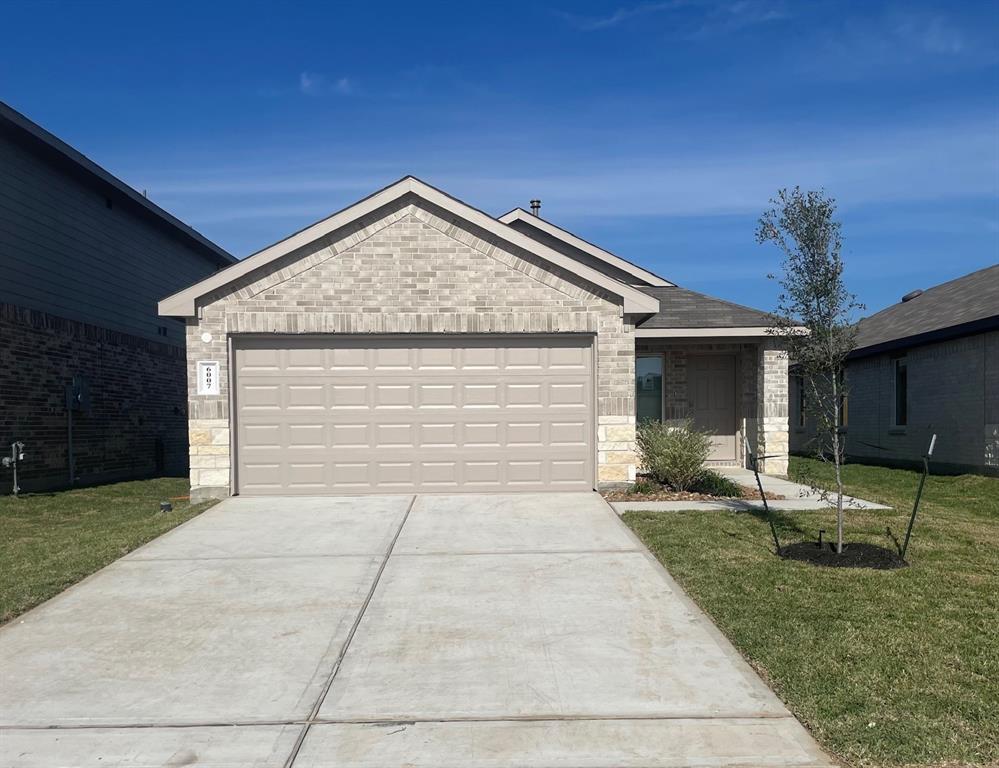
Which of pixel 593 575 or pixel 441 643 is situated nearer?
pixel 441 643

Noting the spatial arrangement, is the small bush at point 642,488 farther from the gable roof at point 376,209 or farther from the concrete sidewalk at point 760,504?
the gable roof at point 376,209

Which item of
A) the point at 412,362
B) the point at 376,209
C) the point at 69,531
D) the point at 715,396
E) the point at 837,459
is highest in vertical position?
the point at 376,209

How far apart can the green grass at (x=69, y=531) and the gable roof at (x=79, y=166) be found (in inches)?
260

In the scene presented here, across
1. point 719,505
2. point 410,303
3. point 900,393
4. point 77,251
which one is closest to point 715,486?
point 719,505

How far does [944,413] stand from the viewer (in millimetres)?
17344

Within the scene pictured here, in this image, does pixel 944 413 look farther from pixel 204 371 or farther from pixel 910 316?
pixel 204 371

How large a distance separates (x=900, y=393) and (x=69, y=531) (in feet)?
59.8

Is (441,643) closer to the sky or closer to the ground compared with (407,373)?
closer to the ground

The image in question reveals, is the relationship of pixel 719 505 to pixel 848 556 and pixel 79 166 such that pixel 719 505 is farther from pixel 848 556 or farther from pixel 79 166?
pixel 79 166

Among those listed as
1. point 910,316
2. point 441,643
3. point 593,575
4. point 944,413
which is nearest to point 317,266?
point 593,575

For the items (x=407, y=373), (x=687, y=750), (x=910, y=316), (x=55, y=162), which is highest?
(x=55, y=162)

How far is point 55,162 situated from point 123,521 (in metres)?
8.90

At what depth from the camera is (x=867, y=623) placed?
5.96 m

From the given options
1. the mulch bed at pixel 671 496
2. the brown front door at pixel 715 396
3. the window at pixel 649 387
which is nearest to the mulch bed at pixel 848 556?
the mulch bed at pixel 671 496
